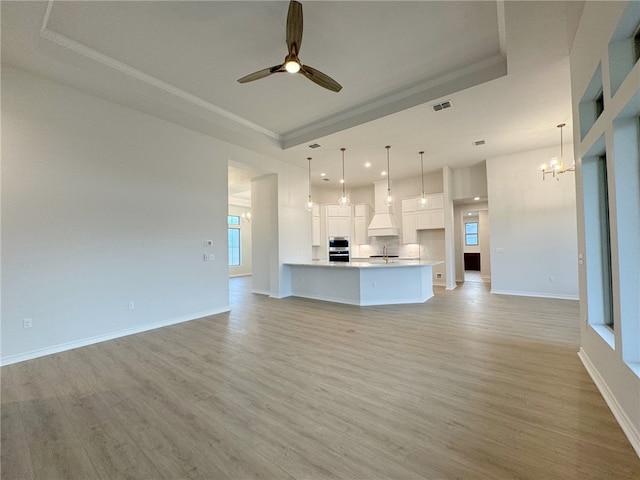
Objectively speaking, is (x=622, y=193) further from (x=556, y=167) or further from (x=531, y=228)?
(x=531, y=228)

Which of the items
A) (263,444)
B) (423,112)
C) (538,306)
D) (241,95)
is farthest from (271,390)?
(538,306)

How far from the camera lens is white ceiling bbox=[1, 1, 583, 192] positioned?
256cm

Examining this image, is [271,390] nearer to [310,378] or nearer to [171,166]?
[310,378]

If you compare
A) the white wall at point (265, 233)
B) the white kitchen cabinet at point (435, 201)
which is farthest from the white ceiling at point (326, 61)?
the white kitchen cabinet at point (435, 201)

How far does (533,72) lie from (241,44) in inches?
142

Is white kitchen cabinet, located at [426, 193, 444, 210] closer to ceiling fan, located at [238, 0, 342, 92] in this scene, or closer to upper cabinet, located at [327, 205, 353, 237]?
upper cabinet, located at [327, 205, 353, 237]

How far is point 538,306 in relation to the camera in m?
5.09

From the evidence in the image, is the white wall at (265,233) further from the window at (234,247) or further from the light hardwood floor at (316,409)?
the window at (234,247)

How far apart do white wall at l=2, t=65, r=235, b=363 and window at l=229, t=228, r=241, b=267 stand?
6.74 meters

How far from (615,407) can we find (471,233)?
1142cm

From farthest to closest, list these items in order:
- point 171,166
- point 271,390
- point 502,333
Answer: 1. point 171,166
2. point 502,333
3. point 271,390

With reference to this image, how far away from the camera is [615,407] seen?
6.19 feet

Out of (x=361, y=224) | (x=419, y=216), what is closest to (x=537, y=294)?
(x=419, y=216)

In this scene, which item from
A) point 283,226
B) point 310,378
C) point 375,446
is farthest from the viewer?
point 283,226
